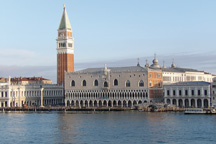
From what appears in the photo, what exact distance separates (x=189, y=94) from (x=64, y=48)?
3090 centimetres

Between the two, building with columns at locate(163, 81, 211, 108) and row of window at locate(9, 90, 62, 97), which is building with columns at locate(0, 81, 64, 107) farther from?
building with columns at locate(163, 81, 211, 108)

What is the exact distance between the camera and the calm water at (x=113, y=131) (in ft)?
144

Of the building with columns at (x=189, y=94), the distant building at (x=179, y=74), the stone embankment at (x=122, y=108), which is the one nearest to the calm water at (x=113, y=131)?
the stone embankment at (x=122, y=108)

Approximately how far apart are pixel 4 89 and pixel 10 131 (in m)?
40.6

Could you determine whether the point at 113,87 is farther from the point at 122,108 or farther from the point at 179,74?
the point at 179,74

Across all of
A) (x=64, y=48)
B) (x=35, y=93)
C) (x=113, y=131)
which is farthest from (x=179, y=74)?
(x=113, y=131)

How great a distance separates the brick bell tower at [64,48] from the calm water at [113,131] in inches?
1425

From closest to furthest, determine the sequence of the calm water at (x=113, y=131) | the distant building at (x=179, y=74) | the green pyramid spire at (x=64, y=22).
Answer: the calm water at (x=113, y=131)
the distant building at (x=179, y=74)
the green pyramid spire at (x=64, y=22)

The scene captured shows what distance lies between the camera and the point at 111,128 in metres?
51.9

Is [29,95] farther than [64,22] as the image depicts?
No

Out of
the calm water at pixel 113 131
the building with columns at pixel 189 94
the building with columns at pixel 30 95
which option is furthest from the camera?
the building with columns at pixel 30 95

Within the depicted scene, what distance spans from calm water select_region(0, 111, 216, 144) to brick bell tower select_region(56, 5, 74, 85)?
36.2 meters

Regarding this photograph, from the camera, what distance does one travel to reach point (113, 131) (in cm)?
4950

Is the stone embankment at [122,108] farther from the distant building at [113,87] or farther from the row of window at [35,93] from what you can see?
the row of window at [35,93]
